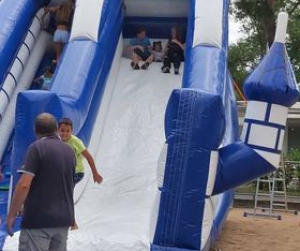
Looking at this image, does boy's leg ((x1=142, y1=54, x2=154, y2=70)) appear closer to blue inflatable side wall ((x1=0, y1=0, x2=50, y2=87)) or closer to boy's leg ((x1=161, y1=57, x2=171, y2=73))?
boy's leg ((x1=161, y1=57, x2=171, y2=73))

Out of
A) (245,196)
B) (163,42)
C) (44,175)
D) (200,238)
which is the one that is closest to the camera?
(44,175)

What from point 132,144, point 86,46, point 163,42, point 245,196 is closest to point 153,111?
point 132,144

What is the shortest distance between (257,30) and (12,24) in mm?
11621

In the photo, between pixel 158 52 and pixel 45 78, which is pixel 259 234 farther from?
pixel 45 78

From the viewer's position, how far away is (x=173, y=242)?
4340 millimetres

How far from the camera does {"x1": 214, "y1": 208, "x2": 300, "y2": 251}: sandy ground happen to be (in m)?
6.26

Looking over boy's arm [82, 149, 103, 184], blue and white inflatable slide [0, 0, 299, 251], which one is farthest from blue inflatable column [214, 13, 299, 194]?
boy's arm [82, 149, 103, 184]

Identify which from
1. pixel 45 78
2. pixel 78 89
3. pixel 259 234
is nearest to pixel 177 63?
pixel 45 78

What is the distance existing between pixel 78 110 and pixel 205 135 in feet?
4.87

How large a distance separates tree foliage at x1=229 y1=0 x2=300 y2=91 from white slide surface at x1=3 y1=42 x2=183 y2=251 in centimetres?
534

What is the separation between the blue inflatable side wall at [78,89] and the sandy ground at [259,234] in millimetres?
1938

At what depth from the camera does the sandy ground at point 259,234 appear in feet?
20.5

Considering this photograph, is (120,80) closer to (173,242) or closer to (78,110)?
(78,110)

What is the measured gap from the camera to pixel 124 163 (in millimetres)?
5906
